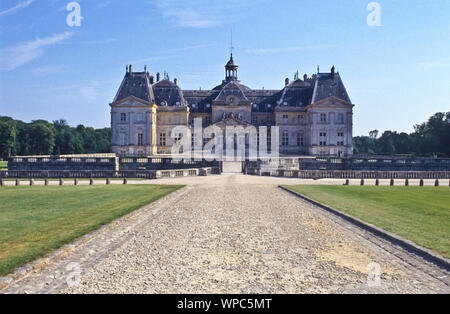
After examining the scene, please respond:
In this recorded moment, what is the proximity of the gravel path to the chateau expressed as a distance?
53210 millimetres

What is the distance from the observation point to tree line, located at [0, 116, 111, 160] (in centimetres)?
6944

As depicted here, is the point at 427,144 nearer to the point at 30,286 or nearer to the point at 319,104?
the point at 319,104

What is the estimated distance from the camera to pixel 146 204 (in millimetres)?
15359

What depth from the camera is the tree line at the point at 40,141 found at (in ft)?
228

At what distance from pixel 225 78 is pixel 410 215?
67.9 metres

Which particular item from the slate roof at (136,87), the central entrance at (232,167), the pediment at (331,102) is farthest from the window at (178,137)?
the central entrance at (232,167)

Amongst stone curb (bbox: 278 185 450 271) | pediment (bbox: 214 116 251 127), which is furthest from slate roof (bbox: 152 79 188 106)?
stone curb (bbox: 278 185 450 271)

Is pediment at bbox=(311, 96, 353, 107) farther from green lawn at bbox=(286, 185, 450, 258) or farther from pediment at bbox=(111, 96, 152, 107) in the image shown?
green lawn at bbox=(286, 185, 450, 258)

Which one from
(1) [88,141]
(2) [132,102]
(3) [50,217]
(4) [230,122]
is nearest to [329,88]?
(4) [230,122]

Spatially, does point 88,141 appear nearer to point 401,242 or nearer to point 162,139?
point 162,139
